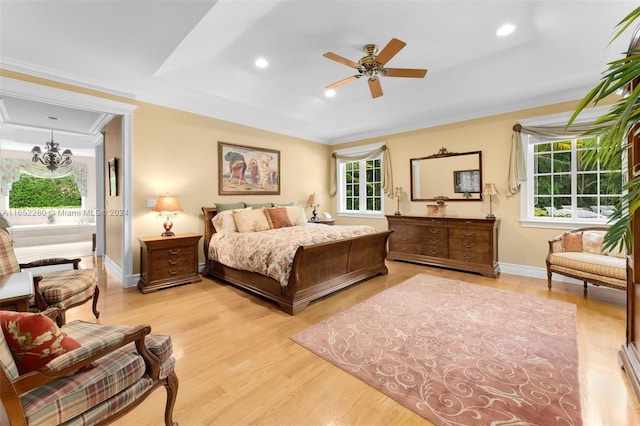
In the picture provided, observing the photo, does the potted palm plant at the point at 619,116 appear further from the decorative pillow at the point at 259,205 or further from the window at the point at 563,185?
the decorative pillow at the point at 259,205

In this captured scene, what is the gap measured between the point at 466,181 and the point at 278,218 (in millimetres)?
3391

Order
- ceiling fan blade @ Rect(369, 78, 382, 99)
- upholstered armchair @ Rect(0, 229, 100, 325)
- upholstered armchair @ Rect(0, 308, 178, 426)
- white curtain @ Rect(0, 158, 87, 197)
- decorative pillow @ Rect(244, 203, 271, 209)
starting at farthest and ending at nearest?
white curtain @ Rect(0, 158, 87, 197) < decorative pillow @ Rect(244, 203, 271, 209) < ceiling fan blade @ Rect(369, 78, 382, 99) < upholstered armchair @ Rect(0, 229, 100, 325) < upholstered armchair @ Rect(0, 308, 178, 426)

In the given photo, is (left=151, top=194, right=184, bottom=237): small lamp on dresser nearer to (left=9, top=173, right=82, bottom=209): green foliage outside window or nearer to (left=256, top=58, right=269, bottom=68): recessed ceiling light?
(left=256, top=58, right=269, bottom=68): recessed ceiling light

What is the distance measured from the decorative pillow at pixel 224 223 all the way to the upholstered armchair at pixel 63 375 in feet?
9.67

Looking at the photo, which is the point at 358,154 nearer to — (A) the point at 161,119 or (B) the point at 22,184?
(A) the point at 161,119

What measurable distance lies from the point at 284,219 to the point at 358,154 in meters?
2.77

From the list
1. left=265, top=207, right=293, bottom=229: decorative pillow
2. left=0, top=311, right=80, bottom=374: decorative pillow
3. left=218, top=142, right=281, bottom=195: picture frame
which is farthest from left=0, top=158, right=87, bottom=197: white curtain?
left=0, top=311, right=80, bottom=374: decorative pillow

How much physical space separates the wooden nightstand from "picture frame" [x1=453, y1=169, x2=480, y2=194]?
4.51 metres

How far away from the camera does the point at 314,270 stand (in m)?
3.38

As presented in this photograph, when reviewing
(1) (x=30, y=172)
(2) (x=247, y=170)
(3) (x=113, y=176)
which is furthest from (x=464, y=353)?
(1) (x=30, y=172)

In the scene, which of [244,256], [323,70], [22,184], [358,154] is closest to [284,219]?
[244,256]

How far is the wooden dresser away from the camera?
4.42 m

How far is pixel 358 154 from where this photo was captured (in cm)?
657

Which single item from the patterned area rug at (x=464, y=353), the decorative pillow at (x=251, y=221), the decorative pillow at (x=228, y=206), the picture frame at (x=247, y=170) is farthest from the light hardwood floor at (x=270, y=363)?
the picture frame at (x=247, y=170)
